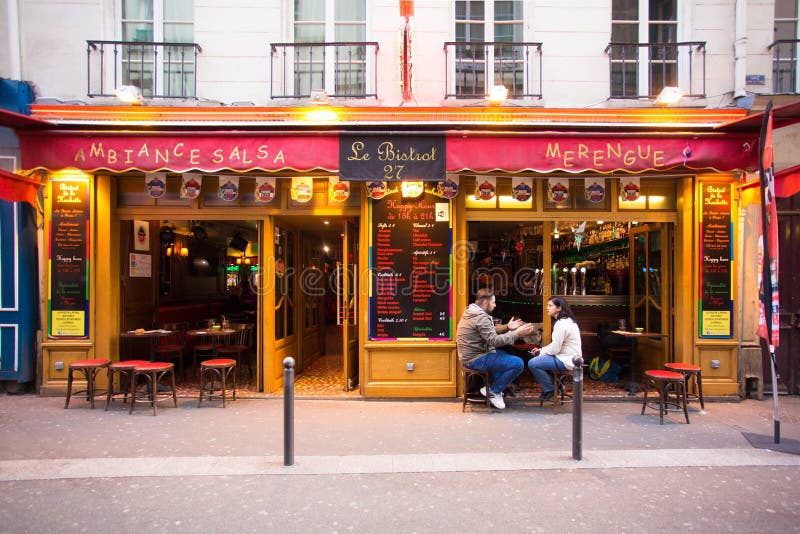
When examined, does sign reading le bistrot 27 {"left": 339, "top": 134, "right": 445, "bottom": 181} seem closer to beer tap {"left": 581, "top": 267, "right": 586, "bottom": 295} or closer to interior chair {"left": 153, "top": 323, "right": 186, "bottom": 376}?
interior chair {"left": 153, "top": 323, "right": 186, "bottom": 376}

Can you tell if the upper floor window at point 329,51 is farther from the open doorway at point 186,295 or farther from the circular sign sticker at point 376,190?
the open doorway at point 186,295

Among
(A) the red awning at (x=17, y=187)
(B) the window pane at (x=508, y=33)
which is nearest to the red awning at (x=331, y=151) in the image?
(A) the red awning at (x=17, y=187)

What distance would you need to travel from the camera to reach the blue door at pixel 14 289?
7.25 meters

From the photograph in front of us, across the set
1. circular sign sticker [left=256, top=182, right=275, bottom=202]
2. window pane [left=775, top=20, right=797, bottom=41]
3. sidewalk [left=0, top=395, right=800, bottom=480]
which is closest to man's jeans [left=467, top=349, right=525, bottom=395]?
sidewalk [left=0, top=395, right=800, bottom=480]

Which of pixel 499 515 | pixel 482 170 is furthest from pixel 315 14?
pixel 499 515

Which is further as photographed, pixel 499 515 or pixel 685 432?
pixel 685 432

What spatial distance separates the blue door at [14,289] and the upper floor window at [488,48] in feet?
22.4

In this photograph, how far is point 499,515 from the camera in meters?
3.83

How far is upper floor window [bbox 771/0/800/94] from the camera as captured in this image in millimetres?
7773

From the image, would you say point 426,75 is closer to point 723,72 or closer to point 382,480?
point 723,72

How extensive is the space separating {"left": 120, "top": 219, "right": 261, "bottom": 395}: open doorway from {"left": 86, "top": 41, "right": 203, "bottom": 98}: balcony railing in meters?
2.22

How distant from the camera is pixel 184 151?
6.45 meters

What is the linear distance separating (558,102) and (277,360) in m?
6.05

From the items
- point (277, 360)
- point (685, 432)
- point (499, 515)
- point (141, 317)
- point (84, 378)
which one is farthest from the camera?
point (141, 317)
